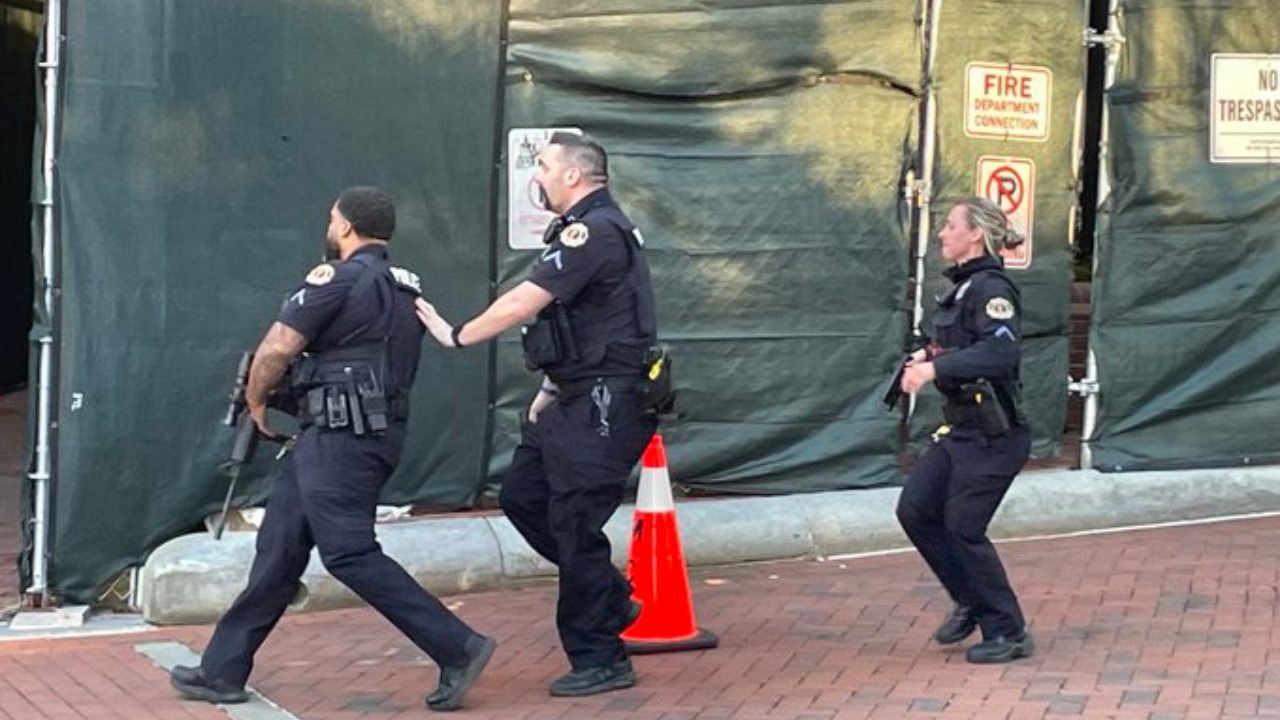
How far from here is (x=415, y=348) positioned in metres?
6.62

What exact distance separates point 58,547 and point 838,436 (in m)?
3.57

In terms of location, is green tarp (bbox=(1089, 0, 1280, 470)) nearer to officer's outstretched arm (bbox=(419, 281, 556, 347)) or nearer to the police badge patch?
the police badge patch

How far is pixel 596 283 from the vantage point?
660cm

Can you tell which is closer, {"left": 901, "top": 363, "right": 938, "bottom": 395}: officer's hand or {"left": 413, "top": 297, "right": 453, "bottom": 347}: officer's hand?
{"left": 413, "top": 297, "right": 453, "bottom": 347}: officer's hand

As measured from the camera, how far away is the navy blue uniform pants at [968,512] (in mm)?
Answer: 7020

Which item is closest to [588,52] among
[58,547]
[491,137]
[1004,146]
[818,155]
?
[491,137]

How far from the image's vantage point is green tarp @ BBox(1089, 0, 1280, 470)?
9609mm

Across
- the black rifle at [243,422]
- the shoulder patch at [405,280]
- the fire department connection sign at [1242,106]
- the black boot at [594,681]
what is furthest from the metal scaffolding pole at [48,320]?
the fire department connection sign at [1242,106]

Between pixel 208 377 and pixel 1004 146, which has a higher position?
pixel 1004 146

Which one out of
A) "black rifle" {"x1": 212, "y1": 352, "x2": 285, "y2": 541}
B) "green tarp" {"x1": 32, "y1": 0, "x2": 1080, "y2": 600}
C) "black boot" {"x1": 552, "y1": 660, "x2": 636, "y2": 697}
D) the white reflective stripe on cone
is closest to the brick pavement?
"black boot" {"x1": 552, "y1": 660, "x2": 636, "y2": 697}

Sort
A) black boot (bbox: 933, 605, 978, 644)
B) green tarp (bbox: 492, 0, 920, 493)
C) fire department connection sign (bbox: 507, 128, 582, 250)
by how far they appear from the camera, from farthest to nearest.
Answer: green tarp (bbox: 492, 0, 920, 493) < fire department connection sign (bbox: 507, 128, 582, 250) < black boot (bbox: 933, 605, 978, 644)

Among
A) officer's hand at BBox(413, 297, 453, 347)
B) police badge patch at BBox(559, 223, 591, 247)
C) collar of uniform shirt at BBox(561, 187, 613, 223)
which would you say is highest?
collar of uniform shirt at BBox(561, 187, 613, 223)

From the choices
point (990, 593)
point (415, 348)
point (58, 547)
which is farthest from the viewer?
point (58, 547)

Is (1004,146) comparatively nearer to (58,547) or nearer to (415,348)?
(415,348)
